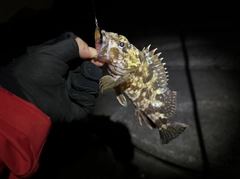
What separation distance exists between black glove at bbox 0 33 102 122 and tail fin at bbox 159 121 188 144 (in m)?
0.77

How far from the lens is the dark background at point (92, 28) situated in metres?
4.30

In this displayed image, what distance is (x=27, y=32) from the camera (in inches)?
324

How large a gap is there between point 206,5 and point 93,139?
5.12m

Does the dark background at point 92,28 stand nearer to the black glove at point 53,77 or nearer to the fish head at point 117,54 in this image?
the black glove at point 53,77

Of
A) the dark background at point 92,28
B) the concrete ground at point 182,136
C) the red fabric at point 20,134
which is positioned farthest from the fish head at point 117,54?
the dark background at point 92,28

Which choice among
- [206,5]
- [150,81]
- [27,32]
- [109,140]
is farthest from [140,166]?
[27,32]

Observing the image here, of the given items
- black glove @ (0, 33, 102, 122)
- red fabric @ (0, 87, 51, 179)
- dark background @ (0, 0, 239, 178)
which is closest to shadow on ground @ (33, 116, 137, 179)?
dark background @ (0, 0, 239, 178)

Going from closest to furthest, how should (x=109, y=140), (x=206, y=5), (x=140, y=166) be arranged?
(x=140, y=166)
(x=109, y=140)
(x=206, y=5)

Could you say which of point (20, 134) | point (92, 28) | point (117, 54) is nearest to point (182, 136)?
point (117, 54)

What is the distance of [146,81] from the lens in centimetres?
253

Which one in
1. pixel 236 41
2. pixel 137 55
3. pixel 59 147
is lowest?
pixel 59 147

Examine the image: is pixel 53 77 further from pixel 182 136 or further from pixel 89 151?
pixel 182 136

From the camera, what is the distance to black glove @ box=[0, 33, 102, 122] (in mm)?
2264

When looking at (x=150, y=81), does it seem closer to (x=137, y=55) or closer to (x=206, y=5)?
(x=137, y=55)
